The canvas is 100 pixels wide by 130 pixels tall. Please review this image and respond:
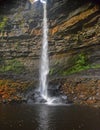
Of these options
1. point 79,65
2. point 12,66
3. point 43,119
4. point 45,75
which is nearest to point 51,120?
point 43,119

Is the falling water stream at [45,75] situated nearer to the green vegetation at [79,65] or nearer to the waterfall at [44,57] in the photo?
the waterfall at [44,57]

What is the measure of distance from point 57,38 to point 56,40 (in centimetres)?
27

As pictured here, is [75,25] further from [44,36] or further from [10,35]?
[10,35]

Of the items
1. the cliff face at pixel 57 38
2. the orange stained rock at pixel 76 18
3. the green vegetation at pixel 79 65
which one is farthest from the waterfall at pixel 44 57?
the green vegetation at pixel 79 65

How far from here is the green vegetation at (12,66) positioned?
4156 centimetres

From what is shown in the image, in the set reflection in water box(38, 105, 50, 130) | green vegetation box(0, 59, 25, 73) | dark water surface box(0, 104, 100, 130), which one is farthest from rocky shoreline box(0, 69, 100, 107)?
reflection in water box(38, 105, 50, 130)

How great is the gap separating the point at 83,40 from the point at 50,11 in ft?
18.7

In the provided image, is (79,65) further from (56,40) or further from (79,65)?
(56,40)

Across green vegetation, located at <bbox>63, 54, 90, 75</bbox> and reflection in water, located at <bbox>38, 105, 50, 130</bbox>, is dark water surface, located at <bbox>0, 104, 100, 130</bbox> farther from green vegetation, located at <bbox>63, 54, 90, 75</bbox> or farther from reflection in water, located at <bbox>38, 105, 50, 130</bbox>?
green vegetation, located at <bbox>63, 54, 90, 75</bbox>

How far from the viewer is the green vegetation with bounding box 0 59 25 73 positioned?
41562 mm

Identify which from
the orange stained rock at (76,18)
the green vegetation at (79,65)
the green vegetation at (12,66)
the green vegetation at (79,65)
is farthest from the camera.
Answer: the green vegetation at (12,66)

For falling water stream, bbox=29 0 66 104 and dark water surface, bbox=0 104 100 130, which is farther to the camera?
falling water stream, bbox=29 0 66 104

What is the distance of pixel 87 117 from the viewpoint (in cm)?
2317

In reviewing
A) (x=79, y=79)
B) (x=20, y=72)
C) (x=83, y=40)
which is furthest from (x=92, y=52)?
(x=20, y=72)
